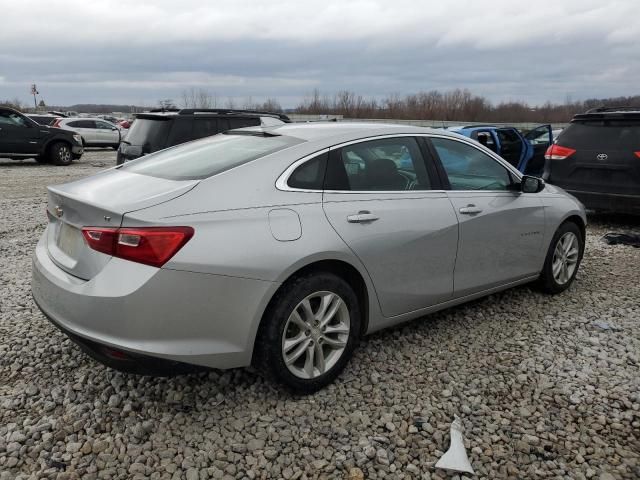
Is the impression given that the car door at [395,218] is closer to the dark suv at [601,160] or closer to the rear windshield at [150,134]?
the dark suv at [601,160]

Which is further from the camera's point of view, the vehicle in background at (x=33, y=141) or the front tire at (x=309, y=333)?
the vehicle in background at (x=33, y=141)

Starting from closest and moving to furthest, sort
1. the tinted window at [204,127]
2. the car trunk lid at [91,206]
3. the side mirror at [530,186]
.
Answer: the car trunk lid at [91,206]
the side mirror at [530,186]
the tinted window at [204,127]

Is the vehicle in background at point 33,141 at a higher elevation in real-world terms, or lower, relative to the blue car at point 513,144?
lower

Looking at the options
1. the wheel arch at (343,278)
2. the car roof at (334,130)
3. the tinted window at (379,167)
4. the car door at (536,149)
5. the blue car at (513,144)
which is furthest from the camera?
the car door at (536,149)

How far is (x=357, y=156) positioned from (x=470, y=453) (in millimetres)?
1845

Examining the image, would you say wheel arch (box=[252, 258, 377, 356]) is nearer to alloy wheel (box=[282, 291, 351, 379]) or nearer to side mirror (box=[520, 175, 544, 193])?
alloy wheel (box=[282, 291, 351, 379])

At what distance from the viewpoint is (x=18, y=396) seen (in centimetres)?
318

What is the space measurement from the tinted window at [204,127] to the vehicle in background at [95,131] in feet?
55.6

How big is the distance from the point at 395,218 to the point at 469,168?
109cm

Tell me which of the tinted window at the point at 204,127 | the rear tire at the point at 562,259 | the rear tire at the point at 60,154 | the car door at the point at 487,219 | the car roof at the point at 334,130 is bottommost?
the rear tire at the point at 60,154

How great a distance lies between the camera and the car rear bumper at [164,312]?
259cm

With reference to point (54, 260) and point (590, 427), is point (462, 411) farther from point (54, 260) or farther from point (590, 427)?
point (54, 260)

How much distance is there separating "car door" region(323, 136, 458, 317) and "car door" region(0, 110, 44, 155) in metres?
16.1

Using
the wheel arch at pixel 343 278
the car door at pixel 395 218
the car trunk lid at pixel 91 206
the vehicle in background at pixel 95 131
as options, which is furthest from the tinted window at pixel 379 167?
the vehicle in background at pixel 95 131
